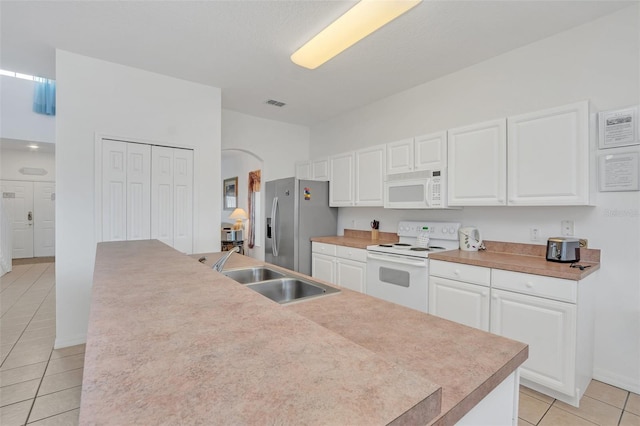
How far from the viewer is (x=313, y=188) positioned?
4.38 meters

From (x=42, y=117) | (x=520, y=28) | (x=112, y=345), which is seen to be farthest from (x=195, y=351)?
(x=42, y=117)

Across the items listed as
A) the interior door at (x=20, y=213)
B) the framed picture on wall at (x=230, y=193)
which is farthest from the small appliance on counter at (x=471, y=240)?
the interior door at (x=20, y=213)

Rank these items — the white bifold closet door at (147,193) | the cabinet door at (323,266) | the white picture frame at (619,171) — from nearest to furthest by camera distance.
Answer: 1. the white picture frame at (619,171)
2. the white bifold closet door at (147,193)
3. the cabinet door at (323,266)

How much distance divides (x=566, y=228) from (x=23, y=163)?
9971 millimetres

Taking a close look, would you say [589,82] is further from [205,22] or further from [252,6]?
[205,22]

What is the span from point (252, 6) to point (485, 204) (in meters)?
2.52

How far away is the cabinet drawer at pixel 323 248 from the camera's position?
3.98 meters

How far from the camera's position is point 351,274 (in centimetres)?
365

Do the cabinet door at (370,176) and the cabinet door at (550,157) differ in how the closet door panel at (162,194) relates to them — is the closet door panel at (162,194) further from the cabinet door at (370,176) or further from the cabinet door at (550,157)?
the cabinet door at (550,157)

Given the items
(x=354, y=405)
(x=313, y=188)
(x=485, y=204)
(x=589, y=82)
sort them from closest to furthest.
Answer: (x=354, y=405)
(x=589, y=82)
(x=485, y=204)
(x=313, y=188)

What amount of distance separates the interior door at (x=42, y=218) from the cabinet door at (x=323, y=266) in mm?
6770

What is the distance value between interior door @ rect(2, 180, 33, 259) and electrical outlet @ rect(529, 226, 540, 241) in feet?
31.7

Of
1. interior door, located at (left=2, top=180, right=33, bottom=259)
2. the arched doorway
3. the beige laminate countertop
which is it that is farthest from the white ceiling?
interior door, located at (left=2, top=180, right=33, bottom=259)

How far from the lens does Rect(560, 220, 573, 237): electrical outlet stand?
2487mm
